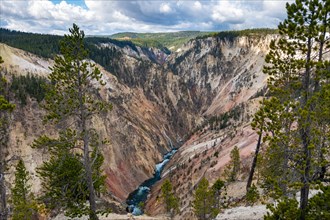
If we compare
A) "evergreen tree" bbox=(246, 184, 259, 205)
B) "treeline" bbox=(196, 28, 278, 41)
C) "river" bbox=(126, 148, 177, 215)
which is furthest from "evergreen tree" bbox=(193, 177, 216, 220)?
"treeline" bbox=(196, 28, 278, 41)

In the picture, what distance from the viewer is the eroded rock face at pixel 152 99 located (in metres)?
62.0

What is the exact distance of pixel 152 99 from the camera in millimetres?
122250

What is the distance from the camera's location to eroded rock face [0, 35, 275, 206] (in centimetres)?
6200

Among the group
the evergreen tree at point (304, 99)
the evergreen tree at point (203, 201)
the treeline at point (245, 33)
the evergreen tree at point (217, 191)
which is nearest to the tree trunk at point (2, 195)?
the evergreen tree at point (304, 99)

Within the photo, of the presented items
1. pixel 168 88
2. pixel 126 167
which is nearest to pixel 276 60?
pixel 126 167

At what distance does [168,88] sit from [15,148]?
87269mm

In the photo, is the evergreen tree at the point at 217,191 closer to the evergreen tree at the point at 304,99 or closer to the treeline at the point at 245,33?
the evergreen tree at the point at 304,99

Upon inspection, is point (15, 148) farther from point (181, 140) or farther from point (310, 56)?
point (181, 140)

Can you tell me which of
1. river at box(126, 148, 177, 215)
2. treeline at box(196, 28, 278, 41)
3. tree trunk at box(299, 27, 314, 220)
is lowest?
river at box(126, 148, 177, 215)

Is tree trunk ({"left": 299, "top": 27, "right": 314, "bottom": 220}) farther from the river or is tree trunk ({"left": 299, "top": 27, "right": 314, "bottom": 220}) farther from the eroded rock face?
the river

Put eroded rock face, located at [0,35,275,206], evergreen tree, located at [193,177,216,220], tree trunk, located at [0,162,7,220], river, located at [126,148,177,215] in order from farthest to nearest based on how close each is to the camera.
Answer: eroded rock face, located at [0,35,275,206] < river, located at [126,148,177,215] < evergreen tree, located at [193,177,216,220] < tree trunk, located at [0,162,7,220]

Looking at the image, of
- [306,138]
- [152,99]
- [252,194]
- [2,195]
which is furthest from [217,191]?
[152,99]

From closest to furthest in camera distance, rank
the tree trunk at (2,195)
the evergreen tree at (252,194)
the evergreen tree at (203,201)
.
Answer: the tree trunk at (2,195)
the evergreen tree at (252,194)
the evergreen tree at (203,201)

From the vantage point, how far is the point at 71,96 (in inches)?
813
